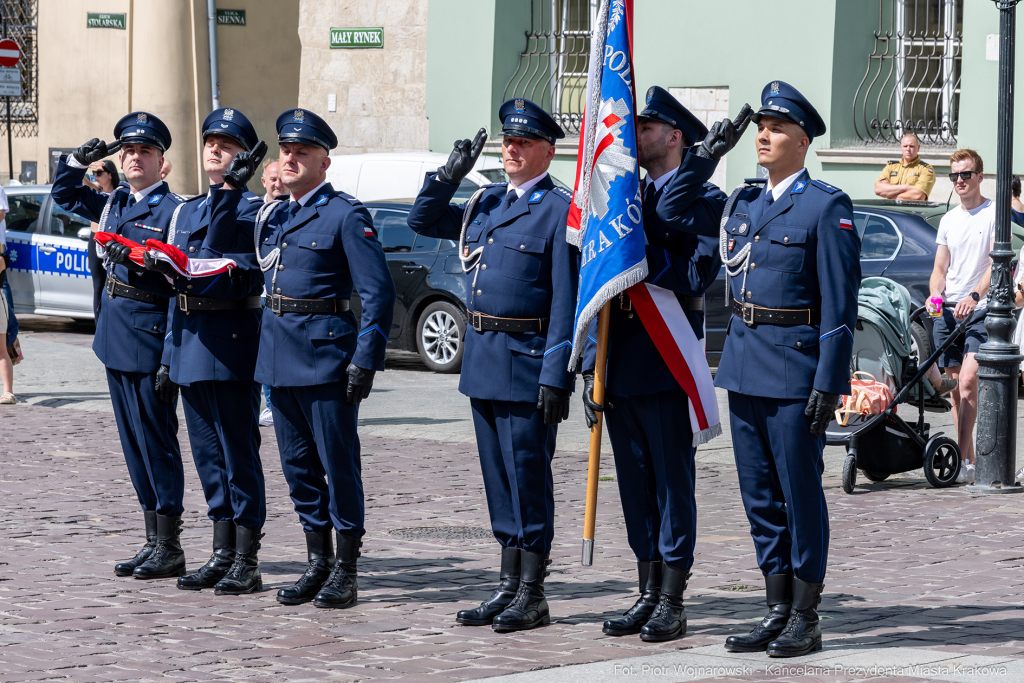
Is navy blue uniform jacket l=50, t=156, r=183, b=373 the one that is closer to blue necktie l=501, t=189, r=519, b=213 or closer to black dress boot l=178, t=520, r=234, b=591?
black dress boot l=178, t=520, r=234, b=591

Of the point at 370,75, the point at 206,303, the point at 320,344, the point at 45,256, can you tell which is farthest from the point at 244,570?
the point at 370,75

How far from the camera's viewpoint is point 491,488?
21.5ft

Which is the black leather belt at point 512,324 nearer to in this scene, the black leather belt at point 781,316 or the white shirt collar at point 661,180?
the white shirt collar at point 661,180

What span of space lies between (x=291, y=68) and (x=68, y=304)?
38.9 feet

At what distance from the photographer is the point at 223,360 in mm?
7023

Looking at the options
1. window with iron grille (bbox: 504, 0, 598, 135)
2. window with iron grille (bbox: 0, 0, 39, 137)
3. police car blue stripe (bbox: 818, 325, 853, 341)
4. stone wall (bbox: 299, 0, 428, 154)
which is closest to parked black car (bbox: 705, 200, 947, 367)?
police car blue stripe (bbox: 818, 325, 853, 341)

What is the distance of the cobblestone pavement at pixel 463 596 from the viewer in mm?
5711

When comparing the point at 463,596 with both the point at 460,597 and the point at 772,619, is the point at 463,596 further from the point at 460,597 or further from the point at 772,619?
the point at 772,619

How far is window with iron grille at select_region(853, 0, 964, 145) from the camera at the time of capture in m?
18.2

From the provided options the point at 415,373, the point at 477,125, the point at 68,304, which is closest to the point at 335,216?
the point at 415,373

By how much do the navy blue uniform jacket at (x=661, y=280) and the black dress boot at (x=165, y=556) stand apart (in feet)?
7.44

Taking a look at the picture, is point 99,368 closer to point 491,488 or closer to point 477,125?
point 477,125

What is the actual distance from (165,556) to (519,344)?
2086 millimetres

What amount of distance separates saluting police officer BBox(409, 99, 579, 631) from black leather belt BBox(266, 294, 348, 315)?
0.62 meters
